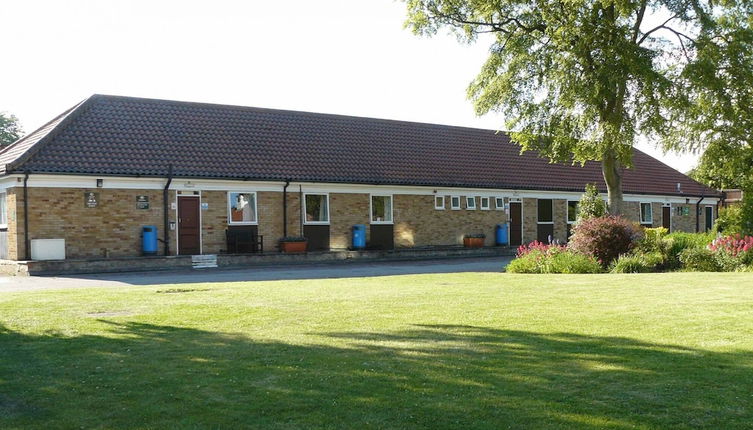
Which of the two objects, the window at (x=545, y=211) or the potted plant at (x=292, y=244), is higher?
the window at (x=545, y=211)

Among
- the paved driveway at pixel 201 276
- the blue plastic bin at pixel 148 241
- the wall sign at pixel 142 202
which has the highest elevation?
the wall sign at pixel 142 202

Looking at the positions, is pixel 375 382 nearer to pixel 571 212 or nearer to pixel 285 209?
pixel 285 209

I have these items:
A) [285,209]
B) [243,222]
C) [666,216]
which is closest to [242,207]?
[243,222]

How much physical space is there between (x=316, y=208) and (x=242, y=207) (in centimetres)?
321

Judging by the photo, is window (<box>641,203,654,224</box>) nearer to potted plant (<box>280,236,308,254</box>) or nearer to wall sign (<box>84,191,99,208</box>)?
potted plant (<box>280,236,308,254</box>)

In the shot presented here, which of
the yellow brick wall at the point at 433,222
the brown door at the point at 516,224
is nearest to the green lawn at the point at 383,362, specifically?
the yellow brick wall at the point at 433,222

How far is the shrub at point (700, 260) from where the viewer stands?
61.9 feet

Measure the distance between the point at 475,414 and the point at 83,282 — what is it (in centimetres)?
1535

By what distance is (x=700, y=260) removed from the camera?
19078mm

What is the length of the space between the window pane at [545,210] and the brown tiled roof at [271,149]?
31.4 inches

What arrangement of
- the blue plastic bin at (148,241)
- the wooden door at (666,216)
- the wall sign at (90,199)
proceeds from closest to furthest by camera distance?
the wall sign at (90,199) → the blue plastic bin at (148,241) → the wooden door at (666,216)

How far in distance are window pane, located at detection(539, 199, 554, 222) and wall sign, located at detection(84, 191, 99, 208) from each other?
69.8ft

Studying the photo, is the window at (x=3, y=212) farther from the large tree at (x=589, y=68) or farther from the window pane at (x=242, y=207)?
the large tree at (x=589, y=68)

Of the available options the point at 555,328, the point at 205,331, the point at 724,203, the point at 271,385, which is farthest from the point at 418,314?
the point at 724,203
